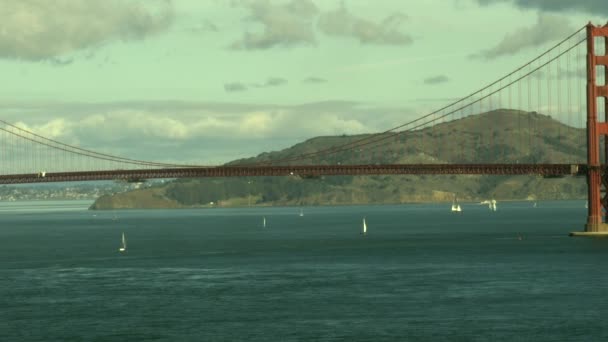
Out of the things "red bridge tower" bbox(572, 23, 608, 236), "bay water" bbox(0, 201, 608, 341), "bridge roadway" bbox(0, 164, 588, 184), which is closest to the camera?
"bay water" bbox(0, 201, 608, 341)

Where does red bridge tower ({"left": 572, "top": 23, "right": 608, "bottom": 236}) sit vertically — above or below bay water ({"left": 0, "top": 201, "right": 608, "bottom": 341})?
above

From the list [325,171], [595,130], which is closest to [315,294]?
[595,130]

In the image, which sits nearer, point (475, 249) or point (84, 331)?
point (84, 331)

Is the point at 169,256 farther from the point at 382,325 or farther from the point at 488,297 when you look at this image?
the point at 382,325

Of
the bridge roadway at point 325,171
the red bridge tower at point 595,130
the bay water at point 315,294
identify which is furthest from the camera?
the bridge roadway at point 325,171

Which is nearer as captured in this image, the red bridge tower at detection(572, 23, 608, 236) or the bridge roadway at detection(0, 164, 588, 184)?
the red bridge tower at detection(572, 23, 608, 236)

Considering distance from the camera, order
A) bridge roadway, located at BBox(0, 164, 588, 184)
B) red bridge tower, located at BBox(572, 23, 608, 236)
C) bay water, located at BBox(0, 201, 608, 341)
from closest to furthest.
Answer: bay water, located at BBox(0, 201, 608, 341) → red bridge tower, located at BBox(572, 23, 608, 236) → bridge roadway, located at BBox(0, 164, 588, 184)

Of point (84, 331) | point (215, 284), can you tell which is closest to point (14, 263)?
point (215, 284)

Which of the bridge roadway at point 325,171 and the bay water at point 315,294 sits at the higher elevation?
the bridge roadway at point 325,171
